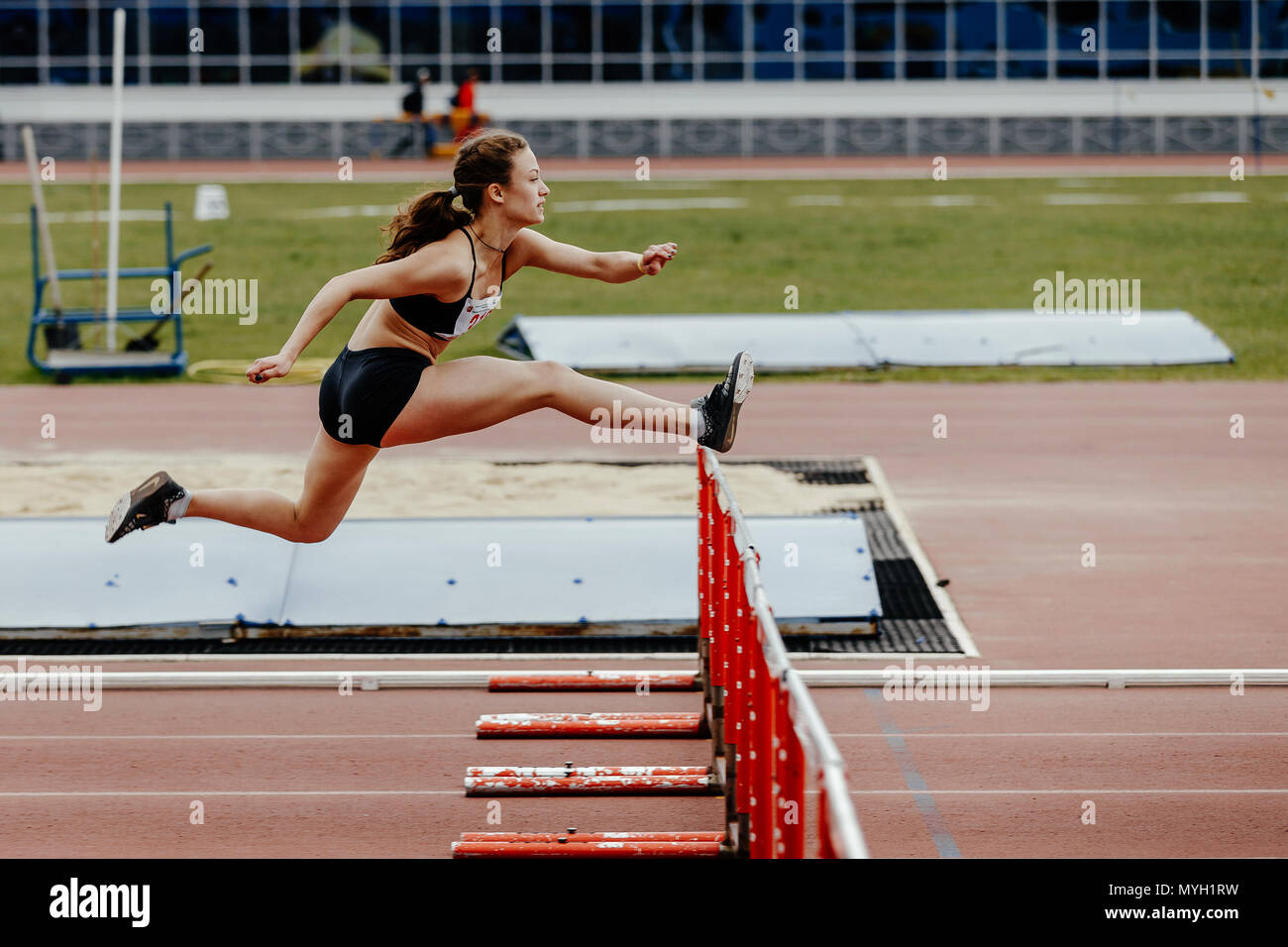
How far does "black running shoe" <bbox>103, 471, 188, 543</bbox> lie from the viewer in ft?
21.3

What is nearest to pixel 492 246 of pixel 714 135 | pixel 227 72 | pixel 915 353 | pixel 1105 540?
pixel 1105 540

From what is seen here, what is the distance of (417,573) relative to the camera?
970 cm

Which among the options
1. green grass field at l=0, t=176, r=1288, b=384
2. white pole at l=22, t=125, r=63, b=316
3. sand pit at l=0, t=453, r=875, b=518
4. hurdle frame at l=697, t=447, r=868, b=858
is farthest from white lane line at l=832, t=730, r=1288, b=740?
white pole at l=22, t=125, r=63, b=316

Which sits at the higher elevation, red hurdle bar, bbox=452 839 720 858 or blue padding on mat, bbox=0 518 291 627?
blue padding on mat, bbox=0 518 291 627

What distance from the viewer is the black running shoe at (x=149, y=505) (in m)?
6.48

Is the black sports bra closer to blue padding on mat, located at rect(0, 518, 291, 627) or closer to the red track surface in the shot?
the red track surface

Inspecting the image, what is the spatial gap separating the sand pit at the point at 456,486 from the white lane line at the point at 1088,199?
61.8 feet

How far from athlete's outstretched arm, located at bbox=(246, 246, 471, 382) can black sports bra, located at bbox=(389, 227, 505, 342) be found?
11 cm

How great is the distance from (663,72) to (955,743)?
1471 inches

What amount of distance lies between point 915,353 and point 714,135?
24.4 meters

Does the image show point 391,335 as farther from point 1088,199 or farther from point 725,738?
point 1088,199

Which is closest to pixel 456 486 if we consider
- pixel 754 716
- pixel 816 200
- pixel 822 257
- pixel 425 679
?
pixel 425 679
